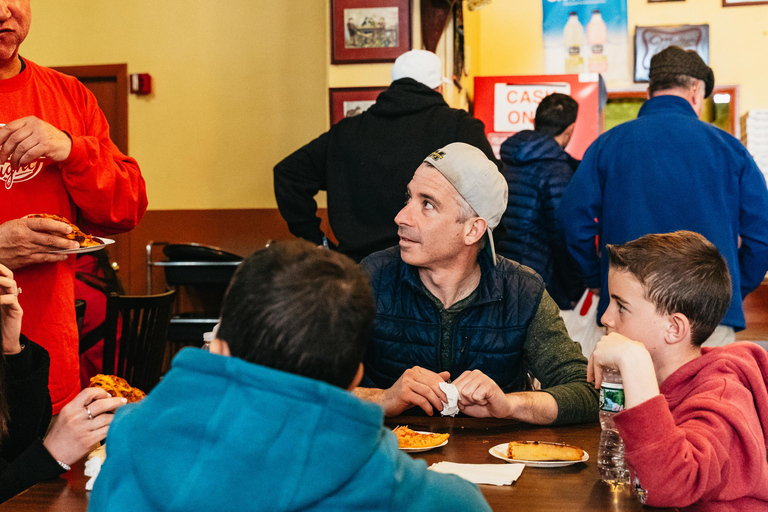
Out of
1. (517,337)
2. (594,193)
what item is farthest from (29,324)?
(594,193)

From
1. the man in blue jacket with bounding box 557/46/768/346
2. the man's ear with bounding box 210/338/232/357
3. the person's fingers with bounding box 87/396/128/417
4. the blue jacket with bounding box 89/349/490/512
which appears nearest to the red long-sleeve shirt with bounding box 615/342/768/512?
the blue jacket with bounding box 89/349/490/512

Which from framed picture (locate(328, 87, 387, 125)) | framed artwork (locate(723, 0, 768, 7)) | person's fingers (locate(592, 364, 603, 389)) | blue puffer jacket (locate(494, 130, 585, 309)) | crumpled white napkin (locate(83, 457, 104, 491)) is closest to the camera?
crumpled white napkin (locate(83, 457, 104, 491))

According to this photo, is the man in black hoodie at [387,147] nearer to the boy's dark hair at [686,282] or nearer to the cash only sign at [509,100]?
the boy's dark hair at [686,282]

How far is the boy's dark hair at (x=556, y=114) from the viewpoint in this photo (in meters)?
4.11

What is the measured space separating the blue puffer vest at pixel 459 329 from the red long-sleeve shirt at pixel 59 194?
814 mm

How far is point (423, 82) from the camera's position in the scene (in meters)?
3.21

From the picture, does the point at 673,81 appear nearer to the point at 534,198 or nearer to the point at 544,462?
the point at 534,198

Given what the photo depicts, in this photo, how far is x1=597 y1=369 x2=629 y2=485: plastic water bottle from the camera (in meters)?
1.43

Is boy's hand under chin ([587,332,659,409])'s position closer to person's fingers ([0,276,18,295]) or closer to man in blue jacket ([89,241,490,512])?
man in blue jacket ([89,241,490,512])

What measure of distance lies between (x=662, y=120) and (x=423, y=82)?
94 centimetres

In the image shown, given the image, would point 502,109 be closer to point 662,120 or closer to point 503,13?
point 503,13

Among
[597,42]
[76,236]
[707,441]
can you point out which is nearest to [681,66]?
[707,441]

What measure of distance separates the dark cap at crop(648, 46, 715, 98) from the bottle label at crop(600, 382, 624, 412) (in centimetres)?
195

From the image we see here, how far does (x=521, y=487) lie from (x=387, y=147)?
76.8 inches
